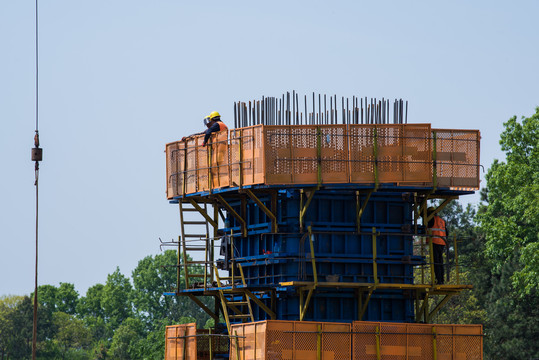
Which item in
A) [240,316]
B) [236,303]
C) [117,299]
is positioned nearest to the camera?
[240,316]

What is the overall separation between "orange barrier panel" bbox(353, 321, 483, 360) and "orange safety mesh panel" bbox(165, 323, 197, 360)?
7.02 m

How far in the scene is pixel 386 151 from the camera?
40406 mm

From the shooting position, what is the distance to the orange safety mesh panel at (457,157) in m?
41.2

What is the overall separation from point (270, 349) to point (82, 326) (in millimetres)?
126996

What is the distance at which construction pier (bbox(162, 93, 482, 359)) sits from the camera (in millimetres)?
39500

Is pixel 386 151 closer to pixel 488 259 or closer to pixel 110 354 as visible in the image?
pixel 488 259

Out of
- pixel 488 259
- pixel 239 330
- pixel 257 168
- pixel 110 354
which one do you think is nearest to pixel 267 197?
pixel 257 168

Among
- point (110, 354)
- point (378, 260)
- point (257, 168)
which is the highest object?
point (257, 168)

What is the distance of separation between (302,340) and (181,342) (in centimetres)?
708

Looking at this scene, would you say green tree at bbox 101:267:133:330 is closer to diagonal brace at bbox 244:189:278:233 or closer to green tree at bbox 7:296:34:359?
green tree at bbox 7:296:34:359

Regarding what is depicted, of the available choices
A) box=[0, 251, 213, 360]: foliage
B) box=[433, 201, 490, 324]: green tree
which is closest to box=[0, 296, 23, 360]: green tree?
box=[0, 251, 213, 360]: foliage

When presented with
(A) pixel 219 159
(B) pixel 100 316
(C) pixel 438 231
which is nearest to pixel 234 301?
(A) pixel 219 159

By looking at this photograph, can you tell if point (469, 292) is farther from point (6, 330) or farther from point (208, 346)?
point (6, 330)

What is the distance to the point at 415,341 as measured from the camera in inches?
1558
